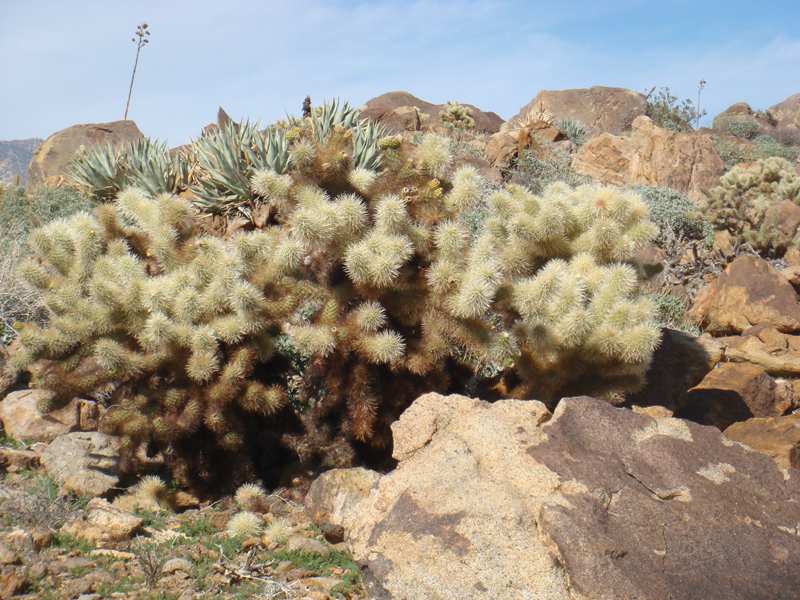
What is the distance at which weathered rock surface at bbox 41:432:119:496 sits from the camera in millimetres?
3770

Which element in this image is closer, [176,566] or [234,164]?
[176,566]

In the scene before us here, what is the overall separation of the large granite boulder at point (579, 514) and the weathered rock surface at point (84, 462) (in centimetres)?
195

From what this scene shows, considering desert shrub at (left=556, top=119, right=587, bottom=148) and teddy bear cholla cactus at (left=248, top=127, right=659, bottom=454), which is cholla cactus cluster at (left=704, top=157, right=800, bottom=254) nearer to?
teddy bear cholla cactus at (left=248, top=127, right=659, bottom=454)

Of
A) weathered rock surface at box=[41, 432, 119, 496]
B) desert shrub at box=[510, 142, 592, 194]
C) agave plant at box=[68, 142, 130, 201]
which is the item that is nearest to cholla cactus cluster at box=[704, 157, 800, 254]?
desert shrub at box=[510, 142, 592, 194]

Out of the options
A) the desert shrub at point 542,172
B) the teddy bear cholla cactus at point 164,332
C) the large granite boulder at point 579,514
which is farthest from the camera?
the desert shrub at point 542,172

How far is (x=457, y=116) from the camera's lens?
18828mm

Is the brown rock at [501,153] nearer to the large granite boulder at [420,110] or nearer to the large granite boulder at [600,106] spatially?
the large granite boulder at [420,110]

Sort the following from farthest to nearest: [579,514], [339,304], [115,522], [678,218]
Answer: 1. [678,218]
2. [339,304]
3. [115,522]
4. [579,514]

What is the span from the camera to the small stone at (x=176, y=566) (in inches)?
113

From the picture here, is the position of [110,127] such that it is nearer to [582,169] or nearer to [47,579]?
[582,169]

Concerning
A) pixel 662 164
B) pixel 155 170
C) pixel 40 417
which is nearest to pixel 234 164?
pixel 155 170

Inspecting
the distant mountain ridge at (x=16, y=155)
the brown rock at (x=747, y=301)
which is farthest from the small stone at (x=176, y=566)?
the distant mountain ridge at (x=16, y=155)

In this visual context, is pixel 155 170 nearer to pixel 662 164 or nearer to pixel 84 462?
pixel 84 462

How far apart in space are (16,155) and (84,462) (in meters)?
76.3
